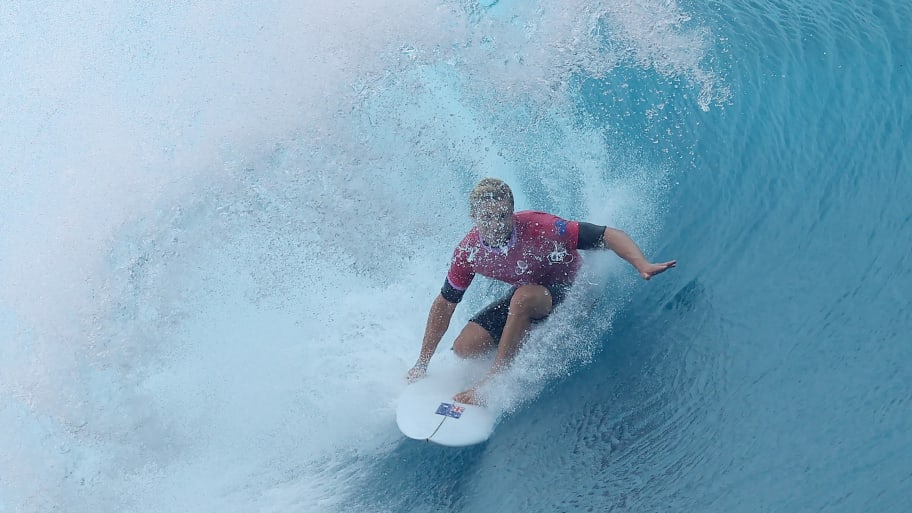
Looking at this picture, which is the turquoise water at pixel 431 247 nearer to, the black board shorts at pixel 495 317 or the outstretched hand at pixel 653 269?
the black board shorts at pixel 495 317

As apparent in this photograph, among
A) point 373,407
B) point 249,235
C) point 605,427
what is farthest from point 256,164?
point 605,427

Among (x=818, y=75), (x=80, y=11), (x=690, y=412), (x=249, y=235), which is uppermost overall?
(x=80, y=11)

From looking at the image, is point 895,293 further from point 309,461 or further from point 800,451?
point 309,461

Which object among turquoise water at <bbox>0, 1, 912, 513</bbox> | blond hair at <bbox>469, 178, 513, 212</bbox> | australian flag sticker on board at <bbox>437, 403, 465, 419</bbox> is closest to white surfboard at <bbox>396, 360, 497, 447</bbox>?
australian flag sticker on board at <bbox>437, 403, 465, 419</bbox>

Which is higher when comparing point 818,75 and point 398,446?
point 818,75

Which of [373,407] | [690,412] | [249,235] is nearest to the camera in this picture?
[690,412]

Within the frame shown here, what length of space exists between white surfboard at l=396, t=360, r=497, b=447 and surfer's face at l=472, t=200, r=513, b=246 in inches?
36.2

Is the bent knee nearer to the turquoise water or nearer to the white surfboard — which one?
the turquoise water

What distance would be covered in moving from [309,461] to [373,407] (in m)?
0.47

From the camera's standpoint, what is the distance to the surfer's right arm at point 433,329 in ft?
13.9

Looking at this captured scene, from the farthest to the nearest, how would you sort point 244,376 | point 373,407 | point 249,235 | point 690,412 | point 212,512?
1. point 249,235
2. point 244,376
3. point 373,407
4. point 212,512
5. point 690,412

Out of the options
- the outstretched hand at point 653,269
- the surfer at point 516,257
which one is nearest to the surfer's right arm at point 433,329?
the surfer at point 516,257

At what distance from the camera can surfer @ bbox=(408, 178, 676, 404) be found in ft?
12.6

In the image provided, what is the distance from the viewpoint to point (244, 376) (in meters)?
5.02
